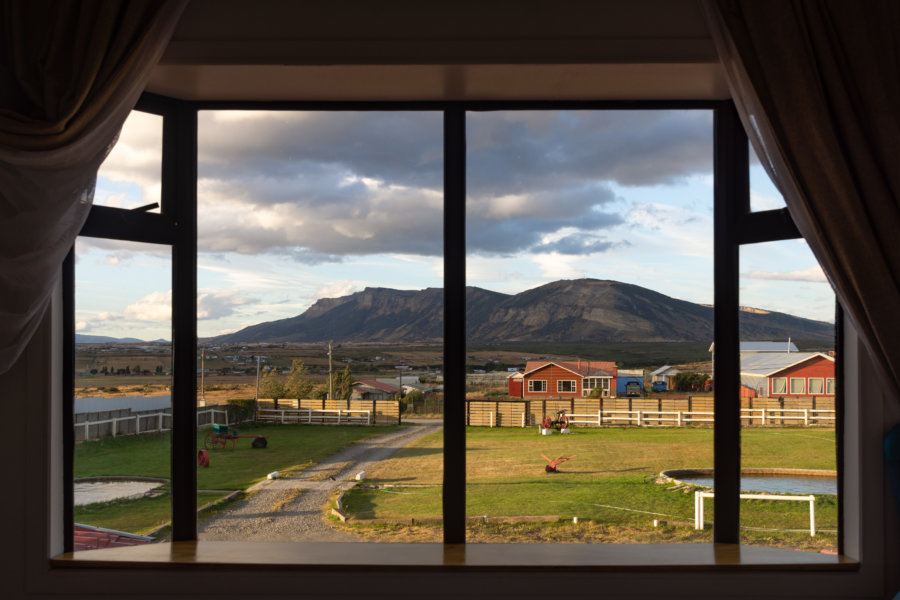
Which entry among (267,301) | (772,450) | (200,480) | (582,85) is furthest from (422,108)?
(772,450)

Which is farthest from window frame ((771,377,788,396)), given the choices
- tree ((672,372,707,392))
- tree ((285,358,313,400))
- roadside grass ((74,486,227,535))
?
roadside grass ((74,486,227,535))

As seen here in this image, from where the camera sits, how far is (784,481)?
90.5 inches

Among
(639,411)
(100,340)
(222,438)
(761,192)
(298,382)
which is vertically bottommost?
(222,438)

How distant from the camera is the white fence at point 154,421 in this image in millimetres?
2293

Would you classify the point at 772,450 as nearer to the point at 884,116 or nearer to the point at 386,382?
the point at 884,116

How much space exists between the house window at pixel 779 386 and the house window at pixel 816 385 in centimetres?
9

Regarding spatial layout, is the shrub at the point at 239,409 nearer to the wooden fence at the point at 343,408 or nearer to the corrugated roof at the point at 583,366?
the wooden fence at the point at 343,408

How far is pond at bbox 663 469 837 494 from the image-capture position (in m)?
2.27

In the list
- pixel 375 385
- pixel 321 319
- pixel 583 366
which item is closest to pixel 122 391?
pixel 321 319

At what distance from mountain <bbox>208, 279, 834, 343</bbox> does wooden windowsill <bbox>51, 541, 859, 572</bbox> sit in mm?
760

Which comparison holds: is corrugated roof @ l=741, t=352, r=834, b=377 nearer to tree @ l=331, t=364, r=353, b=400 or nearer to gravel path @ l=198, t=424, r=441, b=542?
gravel path @ l=198, t=424, r=441, b=542

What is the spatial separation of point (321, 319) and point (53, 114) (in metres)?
1.12

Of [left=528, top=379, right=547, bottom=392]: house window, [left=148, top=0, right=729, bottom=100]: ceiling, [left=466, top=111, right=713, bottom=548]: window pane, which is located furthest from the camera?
[left=528, top=379, right=547, bottom=392]: house window

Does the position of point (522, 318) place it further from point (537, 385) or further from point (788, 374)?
point (788, 374)
